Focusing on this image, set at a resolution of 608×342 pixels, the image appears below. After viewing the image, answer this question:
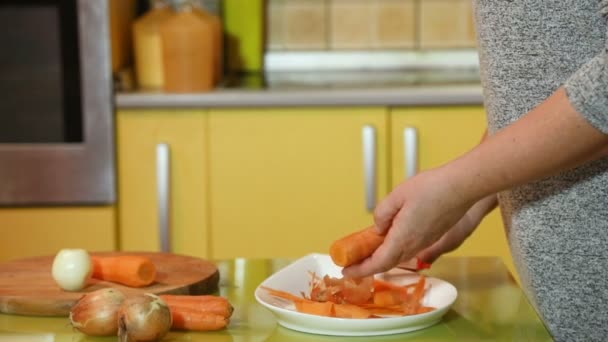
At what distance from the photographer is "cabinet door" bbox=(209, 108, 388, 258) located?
2.49m

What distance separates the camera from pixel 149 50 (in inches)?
104

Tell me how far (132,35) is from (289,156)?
57 cm

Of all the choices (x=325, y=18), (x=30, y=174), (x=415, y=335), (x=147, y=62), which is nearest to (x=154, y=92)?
(x=147, y=62)

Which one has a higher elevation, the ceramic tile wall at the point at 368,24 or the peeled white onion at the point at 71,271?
the ceramic tile wall at the point at 368,24

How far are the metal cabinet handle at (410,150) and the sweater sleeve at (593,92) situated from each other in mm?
1513

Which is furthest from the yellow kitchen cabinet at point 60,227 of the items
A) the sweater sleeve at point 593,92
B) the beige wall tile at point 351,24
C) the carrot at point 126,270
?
the sweater sleeve at point 593,92

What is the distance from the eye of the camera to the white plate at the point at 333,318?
1.05 meters

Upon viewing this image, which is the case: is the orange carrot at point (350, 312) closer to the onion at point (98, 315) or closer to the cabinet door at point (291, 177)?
the onion at point (98, 315)

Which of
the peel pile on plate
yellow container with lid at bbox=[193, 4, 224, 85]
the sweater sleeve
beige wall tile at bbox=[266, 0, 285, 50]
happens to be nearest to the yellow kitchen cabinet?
yellow container with lid at bbox=[193, 4, 224, 85]

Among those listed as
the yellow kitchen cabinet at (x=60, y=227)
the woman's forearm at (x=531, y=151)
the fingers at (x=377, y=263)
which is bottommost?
the yellow kitchen cabinet at (x=60, y=227)

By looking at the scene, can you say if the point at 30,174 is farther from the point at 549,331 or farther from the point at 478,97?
the point at 549,331

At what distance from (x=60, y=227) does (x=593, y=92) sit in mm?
1822

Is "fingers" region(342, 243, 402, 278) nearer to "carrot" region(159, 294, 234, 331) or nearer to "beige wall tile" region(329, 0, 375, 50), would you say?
"carrot" region(159, 294, 234, 331)

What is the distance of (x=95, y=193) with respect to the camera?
2.52 meters
